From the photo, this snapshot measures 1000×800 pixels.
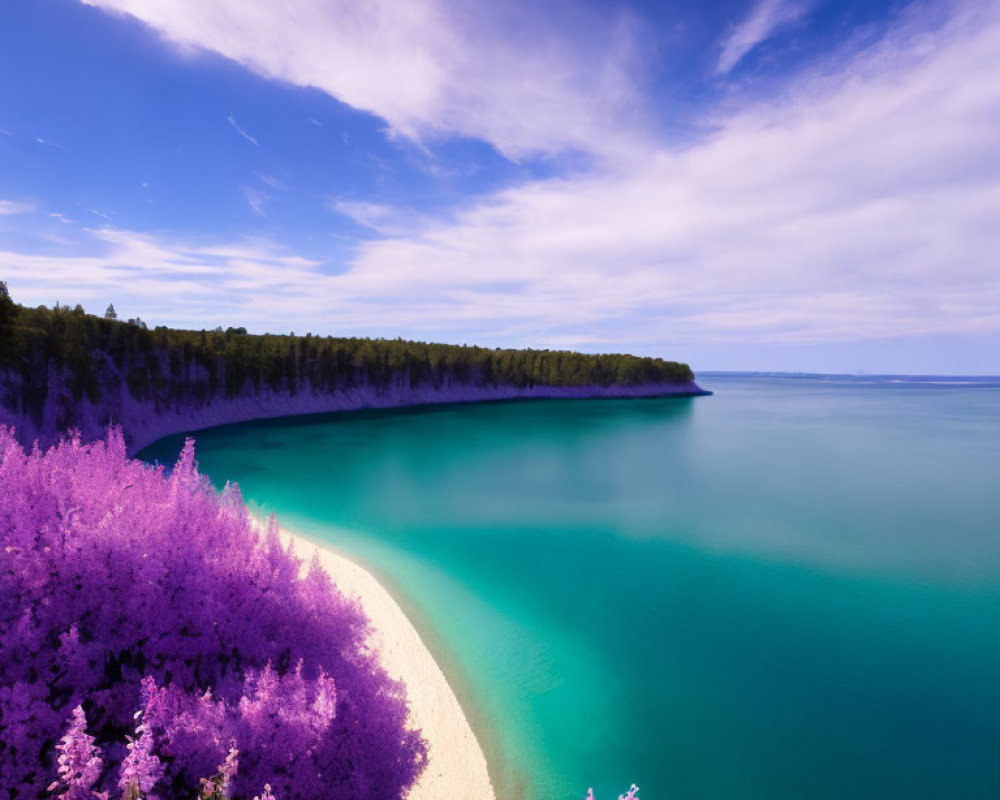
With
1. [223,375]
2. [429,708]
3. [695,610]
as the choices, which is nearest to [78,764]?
[429,708]

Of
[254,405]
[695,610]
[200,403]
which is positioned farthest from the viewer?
[254,405]

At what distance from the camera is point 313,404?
4090 inches

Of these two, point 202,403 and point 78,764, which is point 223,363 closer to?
point 202,403

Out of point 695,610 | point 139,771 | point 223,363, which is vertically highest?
point 223,363

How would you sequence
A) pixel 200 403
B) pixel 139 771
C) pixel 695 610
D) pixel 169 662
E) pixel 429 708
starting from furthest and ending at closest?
pixel 200 403 → pixel 695 610 → pixel 429 708 → pixel 169 662 → pixel 139 771

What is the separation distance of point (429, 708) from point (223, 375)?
3539 inches

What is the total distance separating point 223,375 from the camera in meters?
88.0

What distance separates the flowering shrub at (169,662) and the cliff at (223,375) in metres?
48.6

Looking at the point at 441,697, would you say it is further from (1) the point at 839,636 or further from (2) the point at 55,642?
(1) the point at 839,636

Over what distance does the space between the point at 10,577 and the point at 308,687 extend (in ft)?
20.1

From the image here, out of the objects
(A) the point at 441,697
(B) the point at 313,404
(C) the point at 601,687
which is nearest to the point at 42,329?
(B) the point at 313,404

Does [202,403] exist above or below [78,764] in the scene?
below

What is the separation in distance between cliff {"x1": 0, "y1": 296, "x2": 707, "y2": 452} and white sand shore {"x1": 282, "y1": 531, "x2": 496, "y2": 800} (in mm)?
48279

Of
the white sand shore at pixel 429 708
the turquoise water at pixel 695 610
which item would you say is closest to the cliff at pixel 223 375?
the turquoise water at pixel 695 610
